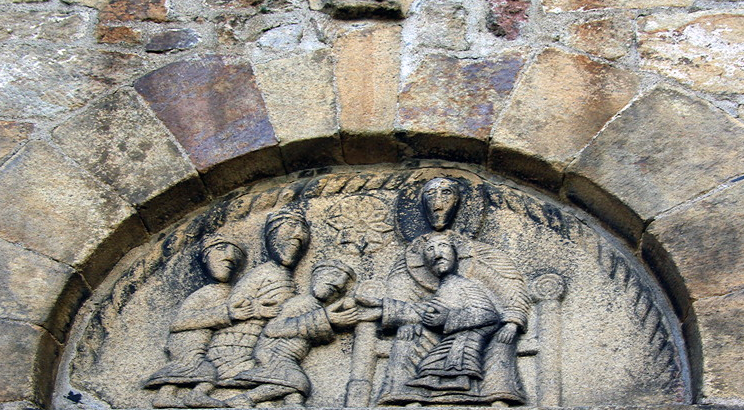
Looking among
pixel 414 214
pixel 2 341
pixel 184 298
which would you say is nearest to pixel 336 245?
pixel 414 214

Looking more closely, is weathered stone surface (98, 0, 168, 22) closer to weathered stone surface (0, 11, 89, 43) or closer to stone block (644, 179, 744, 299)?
weathered stone surface (0, 11, 89, 43)

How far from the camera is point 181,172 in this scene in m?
4.60

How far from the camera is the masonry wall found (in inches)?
166

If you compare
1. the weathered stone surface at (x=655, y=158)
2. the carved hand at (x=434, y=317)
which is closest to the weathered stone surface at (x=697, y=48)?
the weathered stone surface at (x=655, y=158)

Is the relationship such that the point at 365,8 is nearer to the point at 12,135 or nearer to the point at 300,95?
the point at 300,95

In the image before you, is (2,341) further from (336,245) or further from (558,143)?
(558,143)

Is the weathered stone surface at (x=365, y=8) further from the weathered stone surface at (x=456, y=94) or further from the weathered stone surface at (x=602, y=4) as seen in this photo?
the weathered stone surface at (x=602, y=4)

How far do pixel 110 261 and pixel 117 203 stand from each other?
23 centimetres

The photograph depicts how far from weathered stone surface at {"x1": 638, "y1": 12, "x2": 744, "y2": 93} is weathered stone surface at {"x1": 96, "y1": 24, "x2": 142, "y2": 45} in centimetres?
219

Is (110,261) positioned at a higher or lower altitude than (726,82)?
lower

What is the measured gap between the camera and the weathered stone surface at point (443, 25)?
16.0ft

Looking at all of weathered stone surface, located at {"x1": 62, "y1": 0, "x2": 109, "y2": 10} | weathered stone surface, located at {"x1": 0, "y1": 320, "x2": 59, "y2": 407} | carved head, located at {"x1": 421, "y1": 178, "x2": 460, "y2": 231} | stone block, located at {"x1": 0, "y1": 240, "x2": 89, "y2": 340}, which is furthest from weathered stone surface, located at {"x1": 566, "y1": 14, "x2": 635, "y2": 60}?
weathered stone surface, located at {"x1": 0, "y1": 320, "x2": 59, "y2": 407}

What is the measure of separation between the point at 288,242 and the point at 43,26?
5.31ft

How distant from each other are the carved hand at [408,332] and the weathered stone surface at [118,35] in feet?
6.15
